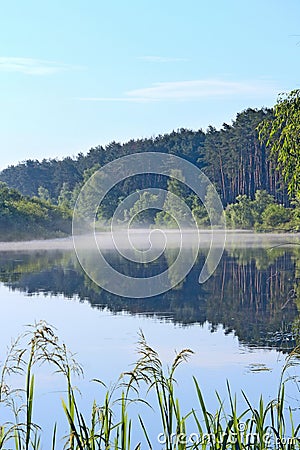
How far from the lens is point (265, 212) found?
38469 millimetres

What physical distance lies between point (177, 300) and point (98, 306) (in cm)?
135

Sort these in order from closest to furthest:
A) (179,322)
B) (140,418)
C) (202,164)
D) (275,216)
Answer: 1. (140,418)
2. (179,322)
3. (275,216)
4. (202,164)

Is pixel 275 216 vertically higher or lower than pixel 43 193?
lower

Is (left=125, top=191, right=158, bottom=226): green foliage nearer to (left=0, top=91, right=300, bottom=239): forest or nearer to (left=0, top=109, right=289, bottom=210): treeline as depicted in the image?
(left=0, top=91, right=300, bottom=239): forest

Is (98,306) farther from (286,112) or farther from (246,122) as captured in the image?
(246,122)

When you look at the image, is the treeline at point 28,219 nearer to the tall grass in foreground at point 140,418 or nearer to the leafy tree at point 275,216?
the leafy tree at point 275,216

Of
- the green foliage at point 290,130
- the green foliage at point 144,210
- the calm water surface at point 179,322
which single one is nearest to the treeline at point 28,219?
the green foliage at point 144,210

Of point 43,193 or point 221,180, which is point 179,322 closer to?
point 221,180

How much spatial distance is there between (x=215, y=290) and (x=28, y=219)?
18380 mm

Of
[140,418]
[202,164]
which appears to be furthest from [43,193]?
[140,418]

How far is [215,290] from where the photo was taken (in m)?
14.2

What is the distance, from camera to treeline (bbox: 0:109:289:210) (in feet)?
142

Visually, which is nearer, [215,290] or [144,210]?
[215,290]

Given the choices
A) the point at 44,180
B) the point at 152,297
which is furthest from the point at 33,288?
the point at 44,180
